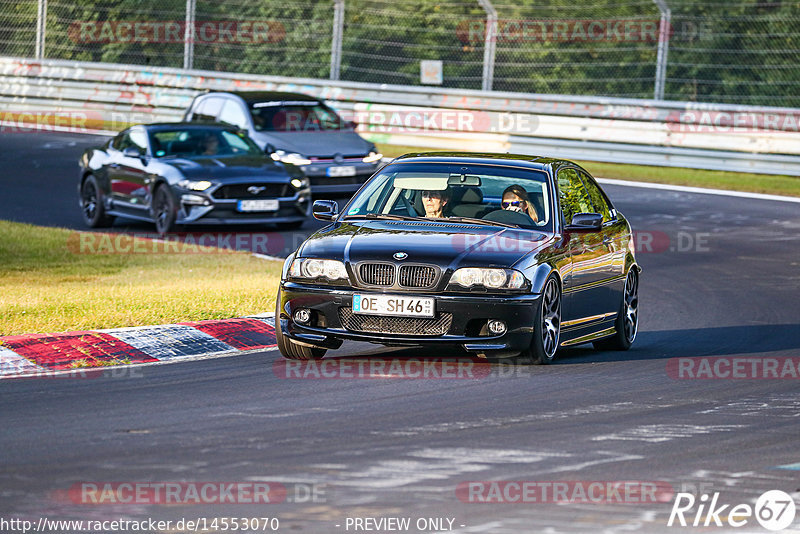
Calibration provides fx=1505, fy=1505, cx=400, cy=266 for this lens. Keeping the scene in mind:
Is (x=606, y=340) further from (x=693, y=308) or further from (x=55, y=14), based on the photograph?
(x=55, y=14)

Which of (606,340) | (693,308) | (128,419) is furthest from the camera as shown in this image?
A: (693,308)

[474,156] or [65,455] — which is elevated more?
[474,156]

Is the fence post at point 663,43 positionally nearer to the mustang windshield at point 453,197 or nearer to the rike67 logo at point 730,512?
the mustang windshield at point 453,197

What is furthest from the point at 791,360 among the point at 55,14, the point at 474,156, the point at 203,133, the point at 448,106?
the point at 55,14

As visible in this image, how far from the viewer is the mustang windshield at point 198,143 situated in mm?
20125

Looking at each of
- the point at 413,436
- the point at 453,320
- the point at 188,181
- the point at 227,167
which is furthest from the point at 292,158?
the point at 413,436

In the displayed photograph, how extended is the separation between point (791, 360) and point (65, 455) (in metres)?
5.90

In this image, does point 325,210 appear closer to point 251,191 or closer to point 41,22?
point 251,191

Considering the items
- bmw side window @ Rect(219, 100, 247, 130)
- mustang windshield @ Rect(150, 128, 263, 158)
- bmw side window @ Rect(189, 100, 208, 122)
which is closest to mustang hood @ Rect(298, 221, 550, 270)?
mustang windshield @ Rect(150, 128, 263, 158)

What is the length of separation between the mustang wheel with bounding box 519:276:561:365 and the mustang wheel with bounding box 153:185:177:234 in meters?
9.62

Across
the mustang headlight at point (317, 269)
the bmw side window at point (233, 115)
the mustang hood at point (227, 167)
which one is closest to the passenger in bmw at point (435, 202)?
the mustang headlight at point (317, 269)

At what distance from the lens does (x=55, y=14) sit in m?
33.3

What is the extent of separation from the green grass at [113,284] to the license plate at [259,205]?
1.35 m

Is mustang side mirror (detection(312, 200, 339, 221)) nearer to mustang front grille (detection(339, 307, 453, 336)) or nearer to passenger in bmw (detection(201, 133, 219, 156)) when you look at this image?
mustang front grille (detection(339, 307, 453, 336))
